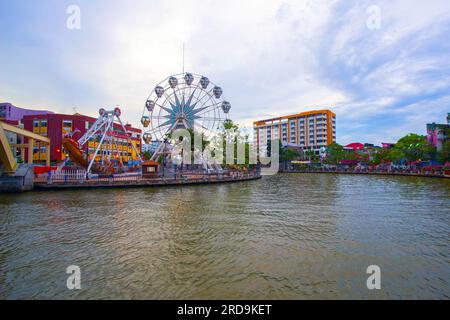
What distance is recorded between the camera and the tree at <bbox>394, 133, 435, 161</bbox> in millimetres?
65319

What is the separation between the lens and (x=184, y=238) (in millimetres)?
10492

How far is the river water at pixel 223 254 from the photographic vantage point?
637 cm

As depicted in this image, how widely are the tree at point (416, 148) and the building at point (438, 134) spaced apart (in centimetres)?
181

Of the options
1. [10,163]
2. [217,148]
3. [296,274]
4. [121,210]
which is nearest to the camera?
[296,274]

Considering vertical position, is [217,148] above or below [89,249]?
above

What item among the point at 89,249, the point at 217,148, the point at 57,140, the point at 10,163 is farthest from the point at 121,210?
the point at 57,140

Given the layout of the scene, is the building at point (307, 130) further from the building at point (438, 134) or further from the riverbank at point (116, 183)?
the riverbank at point (116, 183)

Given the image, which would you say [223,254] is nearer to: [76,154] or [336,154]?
[76,154]

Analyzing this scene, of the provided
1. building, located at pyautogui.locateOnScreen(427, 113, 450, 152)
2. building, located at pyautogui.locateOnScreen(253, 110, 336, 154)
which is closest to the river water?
building, located at pyautogui.locateOnScreen(427, 113, 450, 152)

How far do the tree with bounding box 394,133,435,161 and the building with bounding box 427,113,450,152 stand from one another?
5.93 feet

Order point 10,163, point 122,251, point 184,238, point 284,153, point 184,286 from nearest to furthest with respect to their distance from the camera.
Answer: point 184,286 → point 122,251 → point 184,238 → point 10,163 → point 284,153

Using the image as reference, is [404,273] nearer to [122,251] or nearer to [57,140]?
[122,251]

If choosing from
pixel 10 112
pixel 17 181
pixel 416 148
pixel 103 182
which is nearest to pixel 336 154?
pixel 416 148
